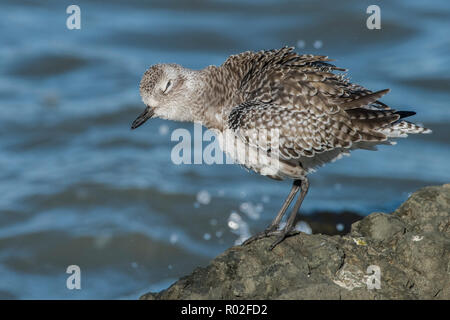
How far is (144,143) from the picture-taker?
1925cm

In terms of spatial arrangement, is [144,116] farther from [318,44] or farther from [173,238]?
[318,44]

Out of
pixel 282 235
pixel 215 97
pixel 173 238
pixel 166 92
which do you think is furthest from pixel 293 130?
pixel 173 238

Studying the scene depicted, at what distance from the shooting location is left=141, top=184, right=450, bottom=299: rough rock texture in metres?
7.45

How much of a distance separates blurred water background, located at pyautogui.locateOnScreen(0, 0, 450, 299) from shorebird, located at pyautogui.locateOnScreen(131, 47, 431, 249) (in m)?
3.88

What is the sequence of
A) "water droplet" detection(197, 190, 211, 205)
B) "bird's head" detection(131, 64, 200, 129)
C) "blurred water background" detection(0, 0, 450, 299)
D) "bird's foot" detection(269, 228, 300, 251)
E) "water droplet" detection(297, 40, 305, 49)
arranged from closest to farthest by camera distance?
1. "bird's foot" detection(269, 228, 300, 251)
2. "bird's head" detection(131, 64, 200, 129)
3. "blurred water background" detection(0, 0, 450, 299)
4. "water droplet" detection(197, 190, 211, 205)
5. "water droplet" detection(297, 40, 305, 49)

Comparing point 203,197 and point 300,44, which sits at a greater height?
point 300,44

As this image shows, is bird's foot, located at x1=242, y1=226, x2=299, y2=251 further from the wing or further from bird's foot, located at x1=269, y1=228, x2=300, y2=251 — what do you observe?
the wing

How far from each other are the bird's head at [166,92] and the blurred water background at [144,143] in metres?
4.34

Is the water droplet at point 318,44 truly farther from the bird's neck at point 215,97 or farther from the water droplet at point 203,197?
the bird's neck at point 215,97

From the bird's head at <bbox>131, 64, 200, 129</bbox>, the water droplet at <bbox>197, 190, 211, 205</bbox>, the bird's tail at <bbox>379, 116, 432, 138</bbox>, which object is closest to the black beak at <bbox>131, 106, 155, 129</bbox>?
the bird's head at <bbox>131, 64, 200, 129</bbox>

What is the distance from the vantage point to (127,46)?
22.7m

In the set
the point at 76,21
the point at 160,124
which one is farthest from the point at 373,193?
the point at 76,21

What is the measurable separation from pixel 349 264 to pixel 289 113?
7.70 ft

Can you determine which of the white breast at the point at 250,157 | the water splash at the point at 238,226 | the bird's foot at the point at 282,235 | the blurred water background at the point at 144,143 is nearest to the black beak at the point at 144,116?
the white breast at the point at 250,157
